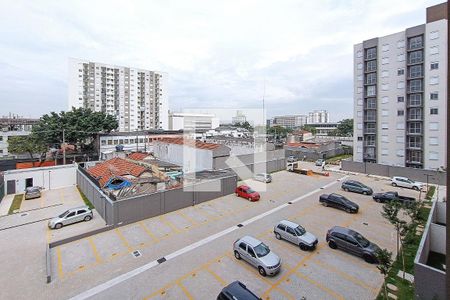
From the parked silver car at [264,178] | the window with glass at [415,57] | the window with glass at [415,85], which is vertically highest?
the window with glass at [415,57]

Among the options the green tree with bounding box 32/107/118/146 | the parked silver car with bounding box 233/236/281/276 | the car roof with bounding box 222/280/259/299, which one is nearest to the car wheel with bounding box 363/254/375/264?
the parked silver car with bounding box 233/236/281/276

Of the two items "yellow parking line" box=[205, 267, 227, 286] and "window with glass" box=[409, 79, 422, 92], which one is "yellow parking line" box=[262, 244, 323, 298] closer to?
"yellow parking line" box=[205, 267, 227, 286]

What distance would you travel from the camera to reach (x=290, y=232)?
16.0 meters

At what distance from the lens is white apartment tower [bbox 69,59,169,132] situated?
8038cm

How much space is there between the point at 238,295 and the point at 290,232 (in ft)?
23.9

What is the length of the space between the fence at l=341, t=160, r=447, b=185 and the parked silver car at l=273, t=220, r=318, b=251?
2669 centimetres

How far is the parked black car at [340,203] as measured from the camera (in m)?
22.0

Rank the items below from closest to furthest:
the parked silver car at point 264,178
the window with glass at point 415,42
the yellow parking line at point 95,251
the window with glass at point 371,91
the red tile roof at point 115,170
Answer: the yellow parking line at point 95,251 < the red tile roof at point 115,170 < the parked silver car at point 264,178 < the window with glass at point 415,42 < the window with glass at point 371,91

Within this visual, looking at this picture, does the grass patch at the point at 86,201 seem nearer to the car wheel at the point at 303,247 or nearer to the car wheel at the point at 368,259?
the car wheel at the point at 303,247

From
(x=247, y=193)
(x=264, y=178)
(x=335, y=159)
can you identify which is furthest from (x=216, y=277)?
(x=335, y=159)

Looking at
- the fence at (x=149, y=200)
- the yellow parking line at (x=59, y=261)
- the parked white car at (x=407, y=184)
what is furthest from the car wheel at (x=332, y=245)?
the parked white car at (x=407, y=184)

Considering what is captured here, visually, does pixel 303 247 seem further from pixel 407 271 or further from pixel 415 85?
pixel 415 85

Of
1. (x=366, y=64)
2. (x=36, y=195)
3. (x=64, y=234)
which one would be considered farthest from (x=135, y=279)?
(x=366, y=64)

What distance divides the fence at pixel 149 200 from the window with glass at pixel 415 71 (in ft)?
118
